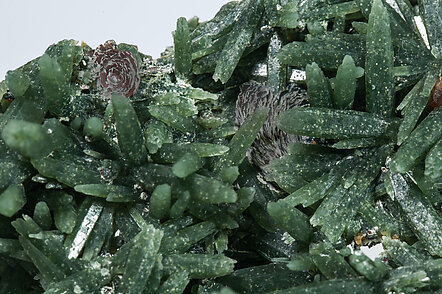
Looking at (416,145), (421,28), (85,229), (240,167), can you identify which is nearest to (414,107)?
(416,145)

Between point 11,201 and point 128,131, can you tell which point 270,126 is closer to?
point 128,131

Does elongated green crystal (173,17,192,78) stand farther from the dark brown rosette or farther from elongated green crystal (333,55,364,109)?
elongated green crystal (333,55,364,109)

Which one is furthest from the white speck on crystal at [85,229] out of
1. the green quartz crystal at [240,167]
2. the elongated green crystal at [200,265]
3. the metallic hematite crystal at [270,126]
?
the metallic hematite crystal at [270,126]

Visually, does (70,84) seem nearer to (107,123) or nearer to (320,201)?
(107,123)

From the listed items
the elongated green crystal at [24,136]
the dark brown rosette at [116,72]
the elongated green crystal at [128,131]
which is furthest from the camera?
the dark brown rosette at [116,72]

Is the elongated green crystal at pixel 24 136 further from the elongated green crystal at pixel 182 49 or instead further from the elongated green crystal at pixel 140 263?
the elongated green crystal at pixel 182 49

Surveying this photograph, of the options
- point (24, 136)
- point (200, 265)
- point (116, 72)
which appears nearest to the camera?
point (24, 136)

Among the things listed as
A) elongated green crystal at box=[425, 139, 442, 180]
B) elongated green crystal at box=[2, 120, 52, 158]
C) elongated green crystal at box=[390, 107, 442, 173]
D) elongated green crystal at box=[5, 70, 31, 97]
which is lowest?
elongated green crystal at box=[425, 139, 442, 180]

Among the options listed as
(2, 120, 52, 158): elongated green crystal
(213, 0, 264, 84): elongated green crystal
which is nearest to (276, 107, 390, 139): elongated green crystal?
(213, 0, 264, 84): elongated green crystal

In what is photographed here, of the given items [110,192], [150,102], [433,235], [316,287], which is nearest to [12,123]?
[110,192]
